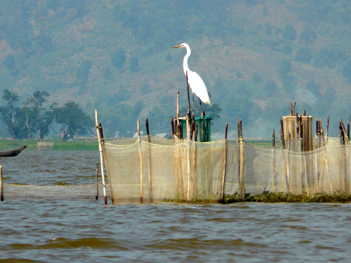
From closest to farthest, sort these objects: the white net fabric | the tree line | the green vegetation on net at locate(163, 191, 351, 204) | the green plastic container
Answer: the white net fabric < the green vegetation on net at locate(163, 191, 351, 204) < the green plastic container < the tree line

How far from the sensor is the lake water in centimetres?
1266

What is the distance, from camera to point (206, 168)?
1758cm

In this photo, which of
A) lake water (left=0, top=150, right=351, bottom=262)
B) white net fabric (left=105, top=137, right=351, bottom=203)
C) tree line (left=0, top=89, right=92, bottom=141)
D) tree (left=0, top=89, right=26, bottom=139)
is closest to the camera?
lake water (left=0, top=150, right=351, bottom=262)

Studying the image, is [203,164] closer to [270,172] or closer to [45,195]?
[270,172]

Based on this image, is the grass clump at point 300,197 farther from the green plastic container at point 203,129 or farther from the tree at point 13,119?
the tree at point 13,119

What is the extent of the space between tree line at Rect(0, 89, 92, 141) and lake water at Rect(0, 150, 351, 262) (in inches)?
5135

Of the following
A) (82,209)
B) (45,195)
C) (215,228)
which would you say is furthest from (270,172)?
(45,195)

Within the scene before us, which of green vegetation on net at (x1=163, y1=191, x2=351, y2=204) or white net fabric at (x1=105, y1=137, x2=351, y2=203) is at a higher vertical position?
white net fabric at (x1=105, y1=137, x2=351, y2=203)

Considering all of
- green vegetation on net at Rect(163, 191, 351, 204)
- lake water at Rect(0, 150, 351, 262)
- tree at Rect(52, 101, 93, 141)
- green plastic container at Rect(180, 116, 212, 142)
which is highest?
tree at Rect(52, 101, 93, 141)

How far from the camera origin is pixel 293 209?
18047 mm

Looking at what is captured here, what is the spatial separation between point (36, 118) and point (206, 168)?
137533 millimetres

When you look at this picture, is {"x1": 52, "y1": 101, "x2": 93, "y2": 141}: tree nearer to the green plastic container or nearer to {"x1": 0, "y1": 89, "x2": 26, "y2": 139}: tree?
{"x1": 0, "y1": 89, "x2": 26, "y2": 139}: tree

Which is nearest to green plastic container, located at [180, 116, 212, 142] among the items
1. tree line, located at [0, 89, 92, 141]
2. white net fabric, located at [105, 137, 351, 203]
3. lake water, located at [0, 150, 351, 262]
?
white net fabric, located at [105, 137, 351, 203]

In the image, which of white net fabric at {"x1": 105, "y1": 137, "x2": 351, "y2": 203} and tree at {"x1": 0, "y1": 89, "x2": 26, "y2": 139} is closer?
white net fabric at {"x1": 105, "y1": 137, "x2": 351, "y2": 203}
